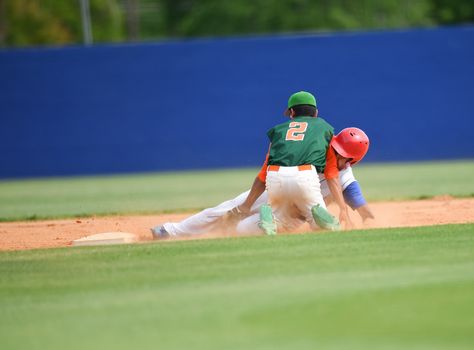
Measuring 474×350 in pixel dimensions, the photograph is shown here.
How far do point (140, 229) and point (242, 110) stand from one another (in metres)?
10.7

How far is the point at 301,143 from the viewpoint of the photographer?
8.15m

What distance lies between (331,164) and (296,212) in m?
0.55

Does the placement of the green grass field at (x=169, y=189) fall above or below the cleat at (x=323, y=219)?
below

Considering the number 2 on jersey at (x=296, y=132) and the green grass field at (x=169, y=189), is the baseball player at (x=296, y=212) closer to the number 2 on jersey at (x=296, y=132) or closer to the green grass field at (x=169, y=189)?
the number 2 on jersey at (x=296, y=132)

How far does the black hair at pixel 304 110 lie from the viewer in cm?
845

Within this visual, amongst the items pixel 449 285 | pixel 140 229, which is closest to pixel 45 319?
pixel 449 285

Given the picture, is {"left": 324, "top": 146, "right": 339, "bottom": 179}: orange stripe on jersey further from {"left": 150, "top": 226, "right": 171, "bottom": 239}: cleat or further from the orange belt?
{"left": 150, "top": 226, "right": 171, "bottom": 239}: cleat

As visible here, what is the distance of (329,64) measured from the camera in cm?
2008

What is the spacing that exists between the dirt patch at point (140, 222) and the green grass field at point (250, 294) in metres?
1.35

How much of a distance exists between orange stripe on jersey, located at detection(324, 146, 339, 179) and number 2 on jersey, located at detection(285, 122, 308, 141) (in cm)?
32

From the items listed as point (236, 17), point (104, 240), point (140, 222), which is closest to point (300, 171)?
point (104, 240)

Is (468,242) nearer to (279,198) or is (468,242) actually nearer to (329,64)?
(279,198)

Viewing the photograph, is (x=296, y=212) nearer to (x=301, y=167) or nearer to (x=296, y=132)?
(x=301, y=167)

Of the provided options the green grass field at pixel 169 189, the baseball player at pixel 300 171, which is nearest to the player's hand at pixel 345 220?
the baseball player at pixel 300 171
